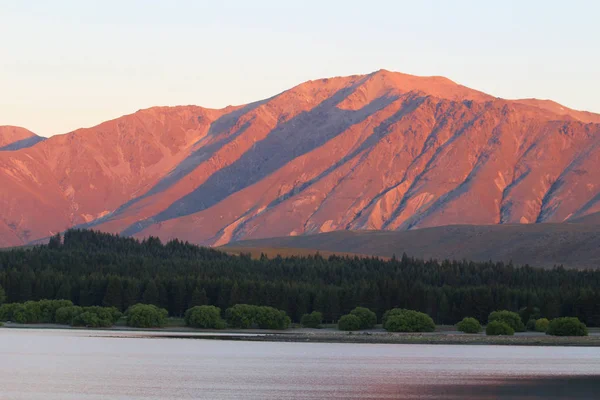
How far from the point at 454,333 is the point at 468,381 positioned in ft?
307

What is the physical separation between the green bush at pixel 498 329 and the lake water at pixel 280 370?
2753 centimetres

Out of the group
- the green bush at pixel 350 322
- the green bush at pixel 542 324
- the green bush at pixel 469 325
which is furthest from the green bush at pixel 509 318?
the green bush at pixel 350 322

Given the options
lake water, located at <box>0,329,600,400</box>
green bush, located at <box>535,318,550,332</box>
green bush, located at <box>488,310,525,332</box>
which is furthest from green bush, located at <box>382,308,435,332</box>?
lake water, located at <box>0,329,600,400</box>

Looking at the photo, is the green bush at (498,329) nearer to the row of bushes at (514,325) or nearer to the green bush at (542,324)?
the row of bushes at (514,325)

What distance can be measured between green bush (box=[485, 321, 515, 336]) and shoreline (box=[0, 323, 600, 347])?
1318 millimetres

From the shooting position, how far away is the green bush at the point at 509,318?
195375mm

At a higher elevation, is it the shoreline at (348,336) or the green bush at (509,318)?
the green bush at (509,318)

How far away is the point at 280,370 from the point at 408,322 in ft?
289

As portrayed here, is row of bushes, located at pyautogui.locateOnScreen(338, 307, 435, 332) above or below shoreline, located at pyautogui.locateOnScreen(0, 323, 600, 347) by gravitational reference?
above

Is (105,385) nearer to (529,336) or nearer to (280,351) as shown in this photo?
(280,351)

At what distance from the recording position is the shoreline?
561ft

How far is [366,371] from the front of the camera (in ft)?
369

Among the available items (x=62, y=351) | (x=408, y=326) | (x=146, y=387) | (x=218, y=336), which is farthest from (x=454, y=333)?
(x=146, y=387)

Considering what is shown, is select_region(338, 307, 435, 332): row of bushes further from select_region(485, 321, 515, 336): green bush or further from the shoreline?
select_region(485, 321, 515, 336): green bush
